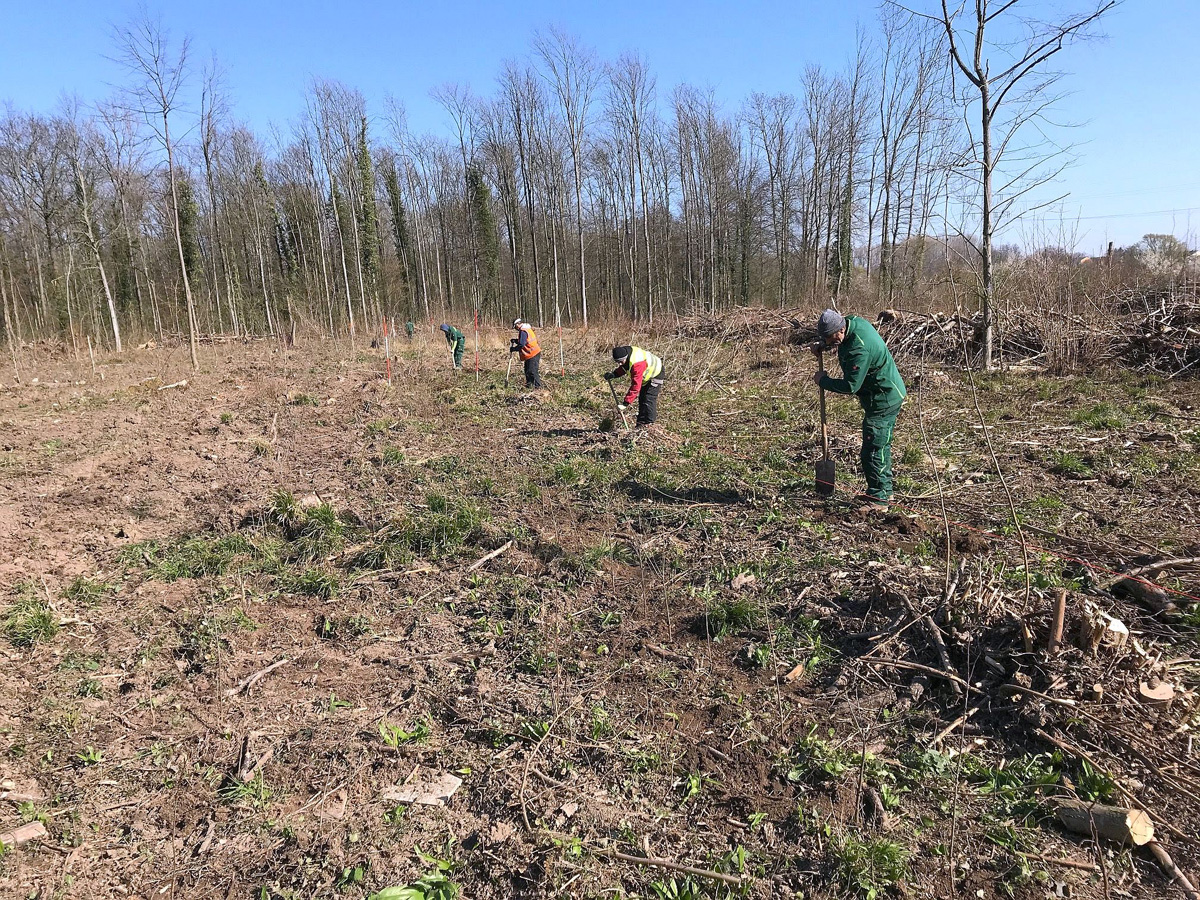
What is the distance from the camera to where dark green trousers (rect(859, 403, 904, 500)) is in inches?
231

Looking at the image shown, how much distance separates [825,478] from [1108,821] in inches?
153

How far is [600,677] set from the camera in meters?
3.82

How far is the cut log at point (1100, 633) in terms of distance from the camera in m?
3.17

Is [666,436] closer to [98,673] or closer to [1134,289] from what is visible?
[98,673]

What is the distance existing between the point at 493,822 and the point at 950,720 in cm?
239

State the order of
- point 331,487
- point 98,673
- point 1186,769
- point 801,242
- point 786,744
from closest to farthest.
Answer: point 1186,769, point 786,744, point 98,673, point 331,487, point 801,242

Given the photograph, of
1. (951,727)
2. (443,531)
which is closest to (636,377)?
(443,531)

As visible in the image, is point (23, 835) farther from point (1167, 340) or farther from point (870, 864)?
point (1167, 340)

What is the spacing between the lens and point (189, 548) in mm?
5594

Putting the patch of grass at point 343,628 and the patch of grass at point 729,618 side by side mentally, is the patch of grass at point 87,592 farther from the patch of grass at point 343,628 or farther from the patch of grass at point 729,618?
the patch of grass at point 729,618

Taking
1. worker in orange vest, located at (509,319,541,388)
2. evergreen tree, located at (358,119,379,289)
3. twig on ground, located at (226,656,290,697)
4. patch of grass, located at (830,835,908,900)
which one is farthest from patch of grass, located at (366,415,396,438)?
evergreen tree, located at (358,119,379,289)

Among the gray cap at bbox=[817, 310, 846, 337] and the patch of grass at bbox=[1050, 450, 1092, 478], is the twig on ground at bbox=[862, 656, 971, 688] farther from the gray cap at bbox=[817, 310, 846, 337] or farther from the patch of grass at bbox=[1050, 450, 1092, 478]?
the patch of grass at bbox=[1050, 450, 1092, 478]

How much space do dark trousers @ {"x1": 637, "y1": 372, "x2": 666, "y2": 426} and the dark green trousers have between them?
3.67 metres

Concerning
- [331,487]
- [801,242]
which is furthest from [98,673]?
[801,242]
